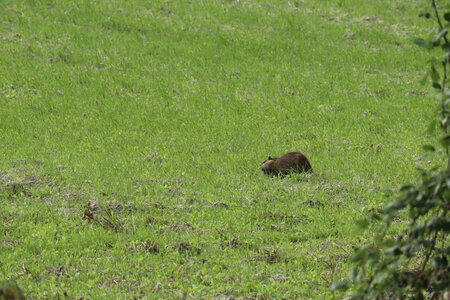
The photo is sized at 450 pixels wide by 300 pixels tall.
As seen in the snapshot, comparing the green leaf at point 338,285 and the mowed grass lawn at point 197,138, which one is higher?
the green leaf at point 338,285

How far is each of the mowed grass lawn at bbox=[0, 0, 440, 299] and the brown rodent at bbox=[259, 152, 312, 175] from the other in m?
0.20

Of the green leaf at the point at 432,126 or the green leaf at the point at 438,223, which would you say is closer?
the green leaf at the point at 438,223

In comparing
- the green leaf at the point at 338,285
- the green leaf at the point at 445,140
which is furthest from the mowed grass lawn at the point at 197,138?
the green leaf at the point at 445,140

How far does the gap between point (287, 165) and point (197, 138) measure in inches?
94.0

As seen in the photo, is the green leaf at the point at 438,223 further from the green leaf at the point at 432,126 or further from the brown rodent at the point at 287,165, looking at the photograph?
the brown rodent at the point at 287,165

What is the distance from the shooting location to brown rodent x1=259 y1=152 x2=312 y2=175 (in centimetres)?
881

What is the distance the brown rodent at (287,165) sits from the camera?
28.9ft

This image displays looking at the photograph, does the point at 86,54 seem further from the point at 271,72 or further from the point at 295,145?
the point at 295,145

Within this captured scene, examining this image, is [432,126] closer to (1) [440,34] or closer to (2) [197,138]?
(1) [440,34]

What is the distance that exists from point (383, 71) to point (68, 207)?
933 cm

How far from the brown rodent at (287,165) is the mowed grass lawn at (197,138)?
7.9 inches

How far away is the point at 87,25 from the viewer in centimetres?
1519

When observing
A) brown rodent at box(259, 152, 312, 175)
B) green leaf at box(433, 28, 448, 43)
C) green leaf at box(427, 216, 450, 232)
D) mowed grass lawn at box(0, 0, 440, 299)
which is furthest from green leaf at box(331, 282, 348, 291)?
brown rodent at box(259, 152, 312, 175)

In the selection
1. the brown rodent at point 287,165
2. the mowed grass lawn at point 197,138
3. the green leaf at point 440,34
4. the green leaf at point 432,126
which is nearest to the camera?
the green leaf at point 440,34
